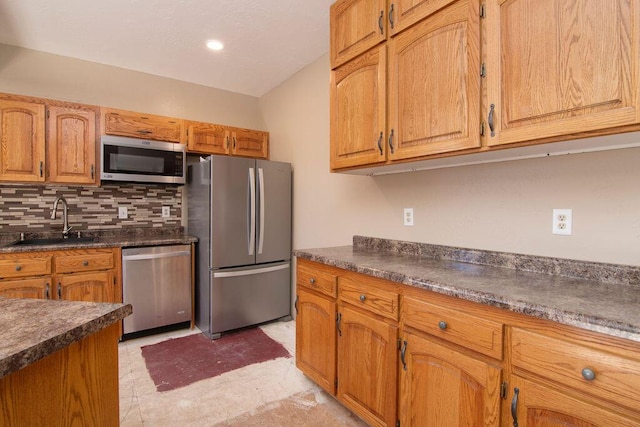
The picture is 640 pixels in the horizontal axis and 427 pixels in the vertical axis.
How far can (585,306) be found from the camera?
100cm

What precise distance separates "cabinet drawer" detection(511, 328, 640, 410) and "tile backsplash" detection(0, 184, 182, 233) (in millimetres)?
3357

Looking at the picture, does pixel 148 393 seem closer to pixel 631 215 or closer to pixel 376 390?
Answer: pixel 376 390

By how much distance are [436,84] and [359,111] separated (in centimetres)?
52

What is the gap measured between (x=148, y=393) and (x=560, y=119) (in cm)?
261

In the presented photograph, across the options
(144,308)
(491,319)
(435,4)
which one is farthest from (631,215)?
(144,308)

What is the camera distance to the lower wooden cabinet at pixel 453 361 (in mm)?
914

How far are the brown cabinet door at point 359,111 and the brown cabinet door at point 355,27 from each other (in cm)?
6

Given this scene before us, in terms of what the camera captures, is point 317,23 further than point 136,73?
No

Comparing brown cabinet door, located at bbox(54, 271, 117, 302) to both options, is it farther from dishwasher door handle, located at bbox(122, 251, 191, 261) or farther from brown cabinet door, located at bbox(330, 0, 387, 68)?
brown cabinet door, located at bbox(330, 0, 387, 68)

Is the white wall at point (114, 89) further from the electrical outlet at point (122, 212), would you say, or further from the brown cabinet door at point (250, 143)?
the electrical outlet at point (122, 212)

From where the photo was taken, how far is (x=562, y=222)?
147 cm

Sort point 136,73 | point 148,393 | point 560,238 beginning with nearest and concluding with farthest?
point 560,238, point 148,393, point 136,73

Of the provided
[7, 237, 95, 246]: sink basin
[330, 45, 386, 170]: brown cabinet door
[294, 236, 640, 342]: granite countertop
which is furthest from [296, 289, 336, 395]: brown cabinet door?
[7, 237, 95, 246]: sink basin

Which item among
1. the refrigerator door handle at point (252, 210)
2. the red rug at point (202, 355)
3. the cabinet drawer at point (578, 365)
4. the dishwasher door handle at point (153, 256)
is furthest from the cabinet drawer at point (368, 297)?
the dishwasher door handle at point (153, 256)
